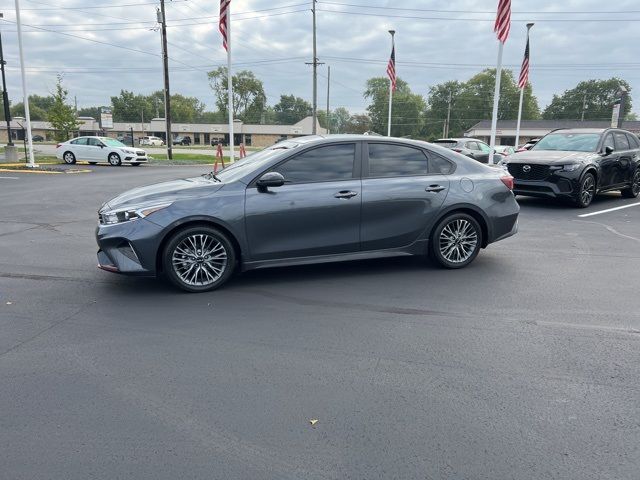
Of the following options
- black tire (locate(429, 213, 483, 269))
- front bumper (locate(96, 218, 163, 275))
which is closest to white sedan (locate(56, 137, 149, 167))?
front bumper (locate(96, 218, 163, 275))

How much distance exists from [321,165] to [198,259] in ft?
5.72

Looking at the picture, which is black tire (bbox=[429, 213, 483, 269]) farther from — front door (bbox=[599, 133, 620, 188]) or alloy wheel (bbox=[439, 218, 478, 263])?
front door (bbox=[599, 133, 620, 188])

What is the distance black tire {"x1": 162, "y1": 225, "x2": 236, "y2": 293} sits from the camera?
203 inches

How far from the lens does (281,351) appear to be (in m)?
3.90

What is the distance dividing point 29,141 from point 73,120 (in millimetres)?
14285

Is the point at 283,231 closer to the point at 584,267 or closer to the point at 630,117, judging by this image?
the point at 584,267

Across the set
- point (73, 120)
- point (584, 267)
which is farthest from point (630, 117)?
point (584, 267)

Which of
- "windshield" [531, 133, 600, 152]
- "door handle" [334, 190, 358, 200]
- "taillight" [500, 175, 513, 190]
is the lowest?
"door handle" [334, 190, 358, 200]

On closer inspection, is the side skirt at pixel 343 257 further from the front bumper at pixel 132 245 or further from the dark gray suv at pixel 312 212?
the front bumper at pixel 132 245

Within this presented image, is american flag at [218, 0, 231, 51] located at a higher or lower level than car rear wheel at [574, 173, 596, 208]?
higher

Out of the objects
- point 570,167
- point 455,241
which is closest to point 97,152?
point 570,167

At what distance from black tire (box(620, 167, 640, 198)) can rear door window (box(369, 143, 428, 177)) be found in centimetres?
949

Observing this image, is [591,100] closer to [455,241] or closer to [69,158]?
[69,158]

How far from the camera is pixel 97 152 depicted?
2592 centimetres
